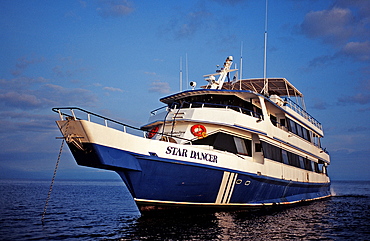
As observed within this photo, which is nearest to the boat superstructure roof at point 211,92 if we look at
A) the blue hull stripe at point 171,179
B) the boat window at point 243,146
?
the boat window at point 243,146

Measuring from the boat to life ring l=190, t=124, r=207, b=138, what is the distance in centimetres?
4

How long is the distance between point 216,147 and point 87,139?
5990 millimetres

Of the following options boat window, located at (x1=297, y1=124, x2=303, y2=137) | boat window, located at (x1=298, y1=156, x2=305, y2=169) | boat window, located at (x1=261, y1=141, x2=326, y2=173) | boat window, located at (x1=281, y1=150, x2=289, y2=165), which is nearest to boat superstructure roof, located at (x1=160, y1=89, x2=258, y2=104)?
boat window, located at (x1=261, y1=141, x2=326, y2=173)

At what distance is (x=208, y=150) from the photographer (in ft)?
46.9

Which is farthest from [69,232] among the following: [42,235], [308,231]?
[308,231]

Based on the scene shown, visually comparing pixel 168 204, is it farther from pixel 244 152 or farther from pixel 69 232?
pixel 244 152

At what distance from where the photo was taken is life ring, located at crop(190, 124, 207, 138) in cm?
1560

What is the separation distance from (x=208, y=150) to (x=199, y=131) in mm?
1569

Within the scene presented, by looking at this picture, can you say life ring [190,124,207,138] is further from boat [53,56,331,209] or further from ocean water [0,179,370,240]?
ocean water [0,179,370,240]

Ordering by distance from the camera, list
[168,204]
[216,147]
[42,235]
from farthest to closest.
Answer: [216,147]
[168,204]
[42,235]

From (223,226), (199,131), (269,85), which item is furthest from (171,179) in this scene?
(269,85)

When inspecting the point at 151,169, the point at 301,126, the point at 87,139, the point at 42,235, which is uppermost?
the point at 301,126

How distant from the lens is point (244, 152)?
1681 centimetres

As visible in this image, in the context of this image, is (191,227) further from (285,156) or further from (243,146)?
(285,156)
